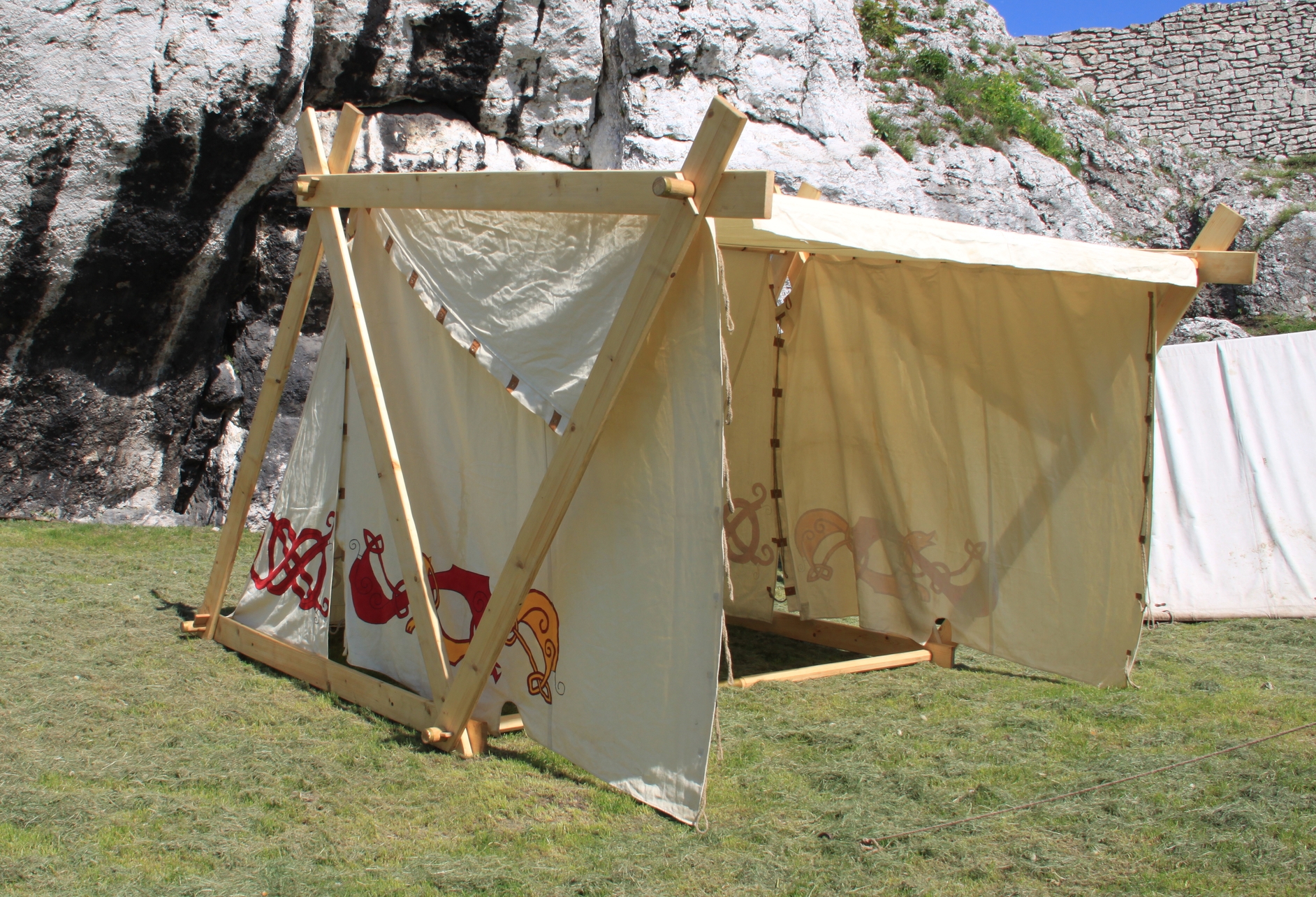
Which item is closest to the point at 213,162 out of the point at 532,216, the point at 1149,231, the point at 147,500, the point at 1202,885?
the point at 147,500

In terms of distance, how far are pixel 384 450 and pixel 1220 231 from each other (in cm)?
304

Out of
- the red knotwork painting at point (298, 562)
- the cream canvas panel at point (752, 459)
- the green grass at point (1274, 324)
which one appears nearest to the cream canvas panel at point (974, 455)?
the cream canvas panel at point (752, 459)

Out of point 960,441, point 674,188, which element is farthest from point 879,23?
point 674,188

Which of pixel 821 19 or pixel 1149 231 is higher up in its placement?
pixel 821 19

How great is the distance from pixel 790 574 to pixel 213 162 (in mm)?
5133

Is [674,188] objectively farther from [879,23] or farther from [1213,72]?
[1213,72]

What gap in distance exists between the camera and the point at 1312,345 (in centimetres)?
519

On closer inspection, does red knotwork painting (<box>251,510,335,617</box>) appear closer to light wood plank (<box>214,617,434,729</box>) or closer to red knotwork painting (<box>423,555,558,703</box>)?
light wood plank (<box>214,617,434,729</box>)

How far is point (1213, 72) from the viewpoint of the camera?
15.4 m

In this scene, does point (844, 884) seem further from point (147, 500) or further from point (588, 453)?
point (147, 500)

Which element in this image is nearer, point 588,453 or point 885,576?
point 588,453

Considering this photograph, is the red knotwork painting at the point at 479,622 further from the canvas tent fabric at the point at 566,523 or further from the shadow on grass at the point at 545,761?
the shadow on grass at the point at 545,761

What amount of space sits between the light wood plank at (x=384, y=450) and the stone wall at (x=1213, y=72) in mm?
15715

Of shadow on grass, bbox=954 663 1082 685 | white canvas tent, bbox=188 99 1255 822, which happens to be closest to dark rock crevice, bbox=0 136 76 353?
white canvas tent, bbox=188 99 1255 822
